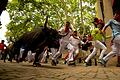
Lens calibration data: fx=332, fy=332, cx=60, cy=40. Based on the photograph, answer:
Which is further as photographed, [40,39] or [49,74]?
[40,39]

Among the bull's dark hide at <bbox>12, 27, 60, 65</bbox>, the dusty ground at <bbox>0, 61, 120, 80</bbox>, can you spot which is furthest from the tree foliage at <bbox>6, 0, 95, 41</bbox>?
the dusty ground at <bbox>0, 61, 120, 80</bbox>

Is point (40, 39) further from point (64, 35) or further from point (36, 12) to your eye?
point (36, 12)

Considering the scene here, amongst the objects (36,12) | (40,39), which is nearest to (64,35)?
(40,39)

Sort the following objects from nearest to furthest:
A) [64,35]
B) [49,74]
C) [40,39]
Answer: [49,74], [40,39], [64,35]

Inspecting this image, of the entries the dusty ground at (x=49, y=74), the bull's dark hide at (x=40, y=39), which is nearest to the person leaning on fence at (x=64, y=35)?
the bull's dark hide at (x=40, y=39)

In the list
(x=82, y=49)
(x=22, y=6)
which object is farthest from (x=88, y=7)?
(x=82, y=49)

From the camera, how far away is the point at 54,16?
39.3m

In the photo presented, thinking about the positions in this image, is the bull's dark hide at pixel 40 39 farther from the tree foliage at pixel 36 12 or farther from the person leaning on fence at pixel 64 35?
the tree foliage at pixel 36 12

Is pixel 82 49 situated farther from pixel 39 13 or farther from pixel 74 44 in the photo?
pixel 39 13

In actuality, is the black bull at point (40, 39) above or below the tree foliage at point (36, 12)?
below

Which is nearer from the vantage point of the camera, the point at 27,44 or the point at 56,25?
the point at 27,44

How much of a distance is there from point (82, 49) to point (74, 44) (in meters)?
1.73

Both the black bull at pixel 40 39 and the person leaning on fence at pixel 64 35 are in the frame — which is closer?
the black bull at pixel 40 39

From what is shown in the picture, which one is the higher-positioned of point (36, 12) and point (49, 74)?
point (36, 12)
